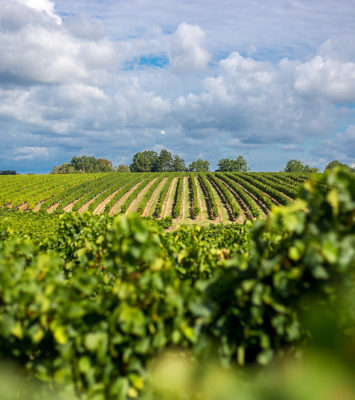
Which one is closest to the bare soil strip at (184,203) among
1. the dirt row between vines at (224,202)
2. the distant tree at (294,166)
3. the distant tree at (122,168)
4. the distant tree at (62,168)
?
the dirt row between vines at (224,202)

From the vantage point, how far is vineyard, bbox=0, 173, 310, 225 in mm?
41062

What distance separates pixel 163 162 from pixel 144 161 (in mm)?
8544

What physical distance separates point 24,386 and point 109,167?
166 m

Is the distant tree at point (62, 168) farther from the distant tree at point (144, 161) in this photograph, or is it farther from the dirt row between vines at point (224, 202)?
the dirt row between vines at point (224, 202)

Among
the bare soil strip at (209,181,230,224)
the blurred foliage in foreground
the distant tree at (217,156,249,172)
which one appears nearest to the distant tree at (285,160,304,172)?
the distant tree at (217,156,249,172)

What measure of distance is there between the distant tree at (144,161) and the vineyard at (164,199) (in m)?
62.4

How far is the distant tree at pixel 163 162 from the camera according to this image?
129500mm

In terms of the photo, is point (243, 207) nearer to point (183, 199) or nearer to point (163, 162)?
point (183, 199)

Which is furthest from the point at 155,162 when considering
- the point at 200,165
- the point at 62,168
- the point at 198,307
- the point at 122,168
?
the point at 198,307

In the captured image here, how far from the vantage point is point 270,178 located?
6556cm

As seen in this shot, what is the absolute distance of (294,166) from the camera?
111 m

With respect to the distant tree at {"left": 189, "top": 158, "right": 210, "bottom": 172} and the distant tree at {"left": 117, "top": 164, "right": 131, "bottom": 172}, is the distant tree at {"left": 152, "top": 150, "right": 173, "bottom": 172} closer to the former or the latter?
the distant tree at {"left": 189, "top": 158, "right": 210, "bottom": 172}

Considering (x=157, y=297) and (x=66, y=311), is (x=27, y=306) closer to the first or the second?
(x=66, y=311)

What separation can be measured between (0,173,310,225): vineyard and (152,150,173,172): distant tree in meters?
64.5
